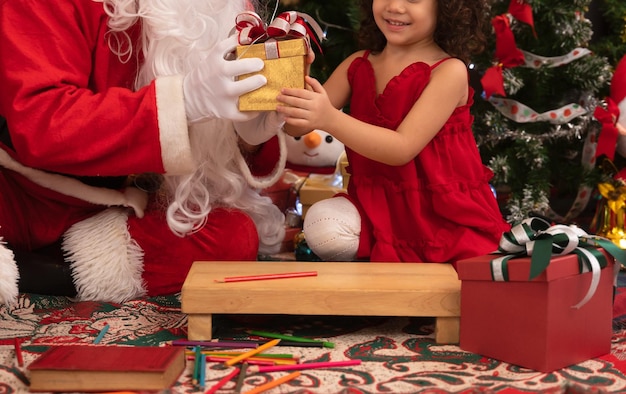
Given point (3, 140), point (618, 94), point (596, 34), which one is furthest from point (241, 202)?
point (596, 34)

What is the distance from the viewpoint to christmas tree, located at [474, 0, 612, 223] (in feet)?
6.86

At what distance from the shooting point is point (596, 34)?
2512 millimetres

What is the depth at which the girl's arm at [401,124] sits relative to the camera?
1398 millimetres

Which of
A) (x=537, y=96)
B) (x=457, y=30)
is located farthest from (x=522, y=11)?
(x=457, y=30)

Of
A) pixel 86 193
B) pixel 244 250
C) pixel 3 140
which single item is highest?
pixel 3 140

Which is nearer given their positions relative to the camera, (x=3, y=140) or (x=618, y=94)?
(x=3, y=140)

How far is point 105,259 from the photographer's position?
5.09 feet

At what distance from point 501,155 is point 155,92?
116cm

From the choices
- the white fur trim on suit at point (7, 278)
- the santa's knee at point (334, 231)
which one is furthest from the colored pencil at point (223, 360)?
the santa's knee at point (334, 231)

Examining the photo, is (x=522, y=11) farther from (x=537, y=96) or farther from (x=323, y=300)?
(x=323, y=300)

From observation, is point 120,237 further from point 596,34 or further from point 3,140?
point 596,34

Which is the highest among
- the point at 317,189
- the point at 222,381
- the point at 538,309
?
the point at 317,189

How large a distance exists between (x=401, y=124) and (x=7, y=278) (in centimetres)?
78

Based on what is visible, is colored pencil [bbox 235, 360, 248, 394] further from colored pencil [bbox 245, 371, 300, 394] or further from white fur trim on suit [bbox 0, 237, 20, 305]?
white fur trim on suit [bbox 0, 237, 20, 305]
